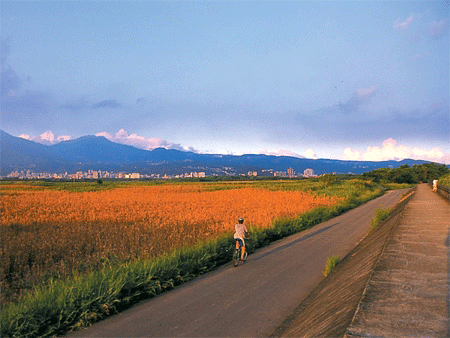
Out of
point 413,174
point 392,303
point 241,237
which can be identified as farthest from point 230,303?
point 413,174

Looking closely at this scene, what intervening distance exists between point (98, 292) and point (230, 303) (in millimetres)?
3030

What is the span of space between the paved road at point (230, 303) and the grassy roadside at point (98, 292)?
0.37 meters

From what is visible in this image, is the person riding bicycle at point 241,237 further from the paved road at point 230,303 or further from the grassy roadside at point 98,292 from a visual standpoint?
the grassy roadside at point 98,292

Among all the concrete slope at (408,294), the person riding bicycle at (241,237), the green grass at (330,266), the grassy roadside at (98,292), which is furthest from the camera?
the person riding bicycle at (241,237)

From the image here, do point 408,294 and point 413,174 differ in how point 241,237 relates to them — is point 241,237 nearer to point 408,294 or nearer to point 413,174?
point 408,294

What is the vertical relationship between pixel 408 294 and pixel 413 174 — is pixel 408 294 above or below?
below

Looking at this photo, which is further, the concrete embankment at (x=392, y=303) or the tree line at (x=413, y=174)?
the tree line at (x=413, y=174)

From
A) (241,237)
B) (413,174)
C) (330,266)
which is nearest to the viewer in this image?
(330,266)

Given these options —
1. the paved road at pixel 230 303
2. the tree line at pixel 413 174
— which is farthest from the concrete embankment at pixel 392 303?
the tree line at pixel 413 174

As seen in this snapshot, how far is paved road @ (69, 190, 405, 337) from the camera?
6.22 metres

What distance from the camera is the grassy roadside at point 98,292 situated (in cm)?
618

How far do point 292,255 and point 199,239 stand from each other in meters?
3.76

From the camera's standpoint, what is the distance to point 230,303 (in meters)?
7.51

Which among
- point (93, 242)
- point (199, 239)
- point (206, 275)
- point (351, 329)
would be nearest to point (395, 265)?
point (351, 329)
